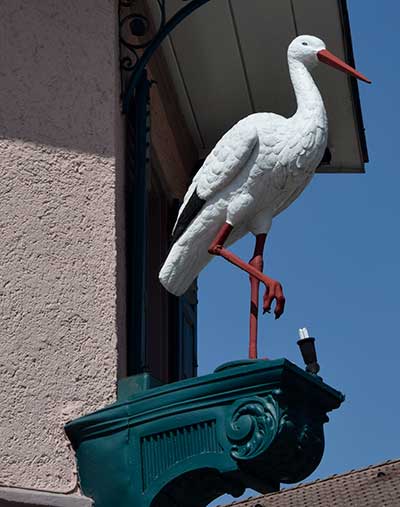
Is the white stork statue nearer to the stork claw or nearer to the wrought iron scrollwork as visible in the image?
the stork claw

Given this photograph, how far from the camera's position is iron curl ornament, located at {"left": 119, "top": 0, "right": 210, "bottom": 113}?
7730 millimetres

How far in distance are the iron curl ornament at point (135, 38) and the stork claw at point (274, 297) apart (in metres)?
1.23

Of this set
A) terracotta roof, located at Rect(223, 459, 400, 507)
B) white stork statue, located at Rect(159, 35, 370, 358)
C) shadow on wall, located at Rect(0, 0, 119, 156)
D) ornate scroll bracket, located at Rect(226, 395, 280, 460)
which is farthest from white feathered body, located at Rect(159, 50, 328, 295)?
terracotta roof, located at Rect(223, 459, 400, 507)

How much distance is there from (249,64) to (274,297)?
122 inches

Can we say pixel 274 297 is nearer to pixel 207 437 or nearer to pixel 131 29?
pixel 207 437

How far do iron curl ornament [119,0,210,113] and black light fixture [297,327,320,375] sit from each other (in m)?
1.34

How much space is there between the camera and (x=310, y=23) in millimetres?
9508

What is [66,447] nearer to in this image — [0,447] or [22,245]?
[0,447]

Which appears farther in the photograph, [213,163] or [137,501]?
[213,163]

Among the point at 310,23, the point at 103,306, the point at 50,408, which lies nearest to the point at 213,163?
the point at 103,306

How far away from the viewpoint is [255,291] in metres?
7.02

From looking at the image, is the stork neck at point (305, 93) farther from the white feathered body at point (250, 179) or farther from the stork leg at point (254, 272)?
the stork leg at point (254, 272)

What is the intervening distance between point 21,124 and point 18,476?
1511 mm

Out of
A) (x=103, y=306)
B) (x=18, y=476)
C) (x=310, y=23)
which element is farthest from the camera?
(x=310, y=23)
